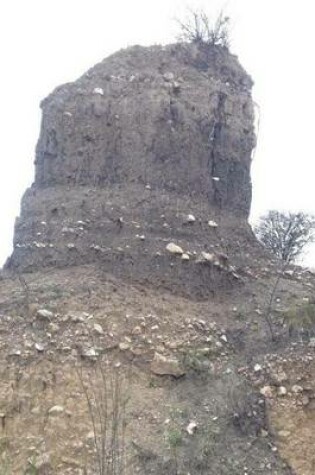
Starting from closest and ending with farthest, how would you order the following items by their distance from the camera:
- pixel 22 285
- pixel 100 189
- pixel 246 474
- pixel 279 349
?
pixel 246 474, pixel 279 349, pixel 22 285, pixel 100 189

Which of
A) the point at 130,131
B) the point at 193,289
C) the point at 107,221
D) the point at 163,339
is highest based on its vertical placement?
the point at 130,131

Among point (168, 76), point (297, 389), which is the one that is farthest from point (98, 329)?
point (168, 76)

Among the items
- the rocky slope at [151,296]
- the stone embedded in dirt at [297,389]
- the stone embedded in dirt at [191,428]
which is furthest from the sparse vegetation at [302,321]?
the stone embedded in dirt at [191,428]

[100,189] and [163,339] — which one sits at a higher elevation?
[100,189]

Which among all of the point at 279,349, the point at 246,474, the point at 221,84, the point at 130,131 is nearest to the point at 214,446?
the point at 246,474

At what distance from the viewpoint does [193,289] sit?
11.8 meters

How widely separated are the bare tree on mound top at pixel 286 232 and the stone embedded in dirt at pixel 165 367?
34.5ft

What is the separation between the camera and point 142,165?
1289 centimetres

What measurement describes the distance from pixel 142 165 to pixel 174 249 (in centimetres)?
198

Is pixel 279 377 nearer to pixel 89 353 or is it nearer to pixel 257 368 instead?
pixel 257 368

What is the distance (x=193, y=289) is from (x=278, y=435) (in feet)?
11.2

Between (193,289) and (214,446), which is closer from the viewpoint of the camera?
(214,446)

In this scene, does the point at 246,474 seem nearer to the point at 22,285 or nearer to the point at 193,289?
the point at 193,289

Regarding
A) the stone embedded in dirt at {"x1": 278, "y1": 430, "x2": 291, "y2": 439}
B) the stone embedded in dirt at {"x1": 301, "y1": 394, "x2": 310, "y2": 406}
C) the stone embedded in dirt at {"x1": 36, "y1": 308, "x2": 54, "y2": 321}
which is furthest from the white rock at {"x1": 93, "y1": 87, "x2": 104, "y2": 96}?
the stone embedded in dirt at {"x1": 278, "y1": 430, "x2": 291, "y2": 439}
